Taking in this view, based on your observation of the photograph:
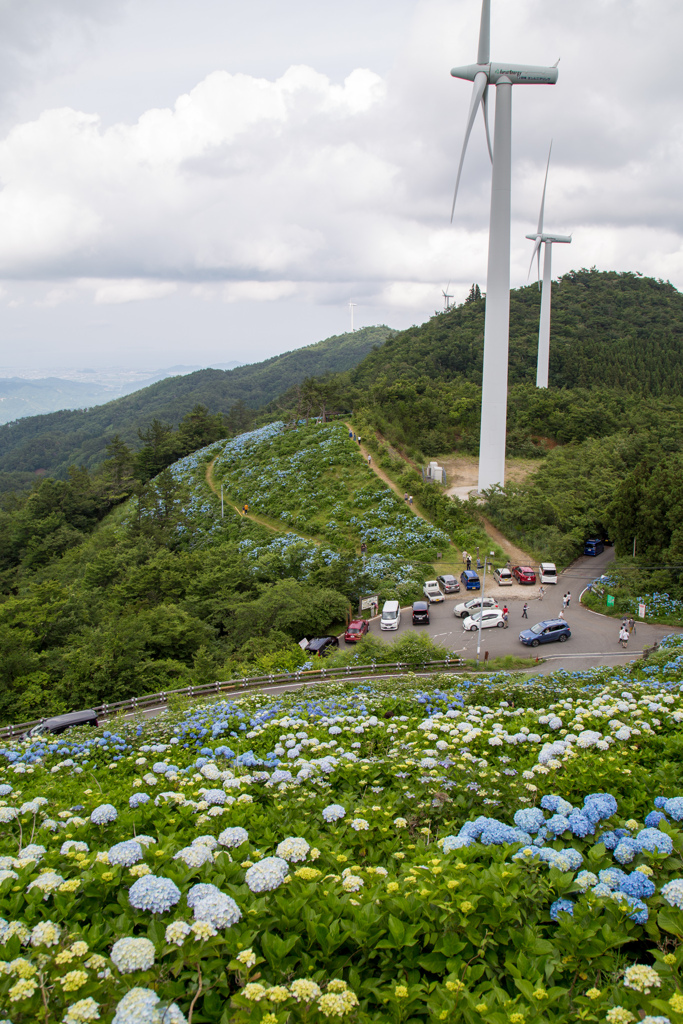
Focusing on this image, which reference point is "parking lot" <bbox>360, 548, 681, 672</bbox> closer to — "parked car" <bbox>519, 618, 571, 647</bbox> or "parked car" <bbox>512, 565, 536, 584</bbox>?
"parked car" <bbox>519, 618, 571, 647</bbox>

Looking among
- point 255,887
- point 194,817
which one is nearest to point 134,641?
point 194,817

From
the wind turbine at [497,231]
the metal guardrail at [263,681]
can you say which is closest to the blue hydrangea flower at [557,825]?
the metal guardrail at [263,681]

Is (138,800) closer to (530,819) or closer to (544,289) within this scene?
(530,819)

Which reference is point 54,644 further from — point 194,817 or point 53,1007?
point 53,1007

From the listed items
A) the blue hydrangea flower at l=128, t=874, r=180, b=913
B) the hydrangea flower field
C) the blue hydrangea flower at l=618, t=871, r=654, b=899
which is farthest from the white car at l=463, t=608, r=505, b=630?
the blue hydrangea flower at l=128, t=874, r=180, b=913

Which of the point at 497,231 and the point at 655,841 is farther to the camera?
the point at 497,231

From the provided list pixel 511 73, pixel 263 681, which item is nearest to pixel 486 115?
pixel 511 73

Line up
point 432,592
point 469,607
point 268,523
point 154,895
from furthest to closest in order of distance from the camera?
point 268,523
point 432,592
point 469,607
point 154,895
